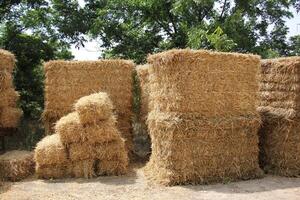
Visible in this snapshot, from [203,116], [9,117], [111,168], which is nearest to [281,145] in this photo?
[203,116]

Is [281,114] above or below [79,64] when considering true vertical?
below

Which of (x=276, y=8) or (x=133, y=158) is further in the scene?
(x=276, y=8)

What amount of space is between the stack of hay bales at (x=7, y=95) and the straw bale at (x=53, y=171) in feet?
6.58

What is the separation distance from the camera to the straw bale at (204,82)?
7.90 metres

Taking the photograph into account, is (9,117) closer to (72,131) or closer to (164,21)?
Result: (72,131)

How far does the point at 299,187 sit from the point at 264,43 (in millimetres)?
8734

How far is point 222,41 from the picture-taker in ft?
42.2

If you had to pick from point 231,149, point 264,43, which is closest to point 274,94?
point 231,149

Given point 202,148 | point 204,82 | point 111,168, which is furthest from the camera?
point 111,168

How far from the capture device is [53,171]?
877 centimetres

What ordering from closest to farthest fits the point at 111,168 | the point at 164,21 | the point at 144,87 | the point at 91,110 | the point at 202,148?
the point at 202,148
the point at 91,110
the point at 111,168
the point at 144,87
the point at 164,21

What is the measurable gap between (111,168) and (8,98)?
2962mm

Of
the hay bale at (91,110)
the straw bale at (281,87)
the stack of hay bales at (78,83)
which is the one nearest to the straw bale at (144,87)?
the stack of hay bales at (78,83)

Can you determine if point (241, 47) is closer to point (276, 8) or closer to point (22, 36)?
point (276, 8)
